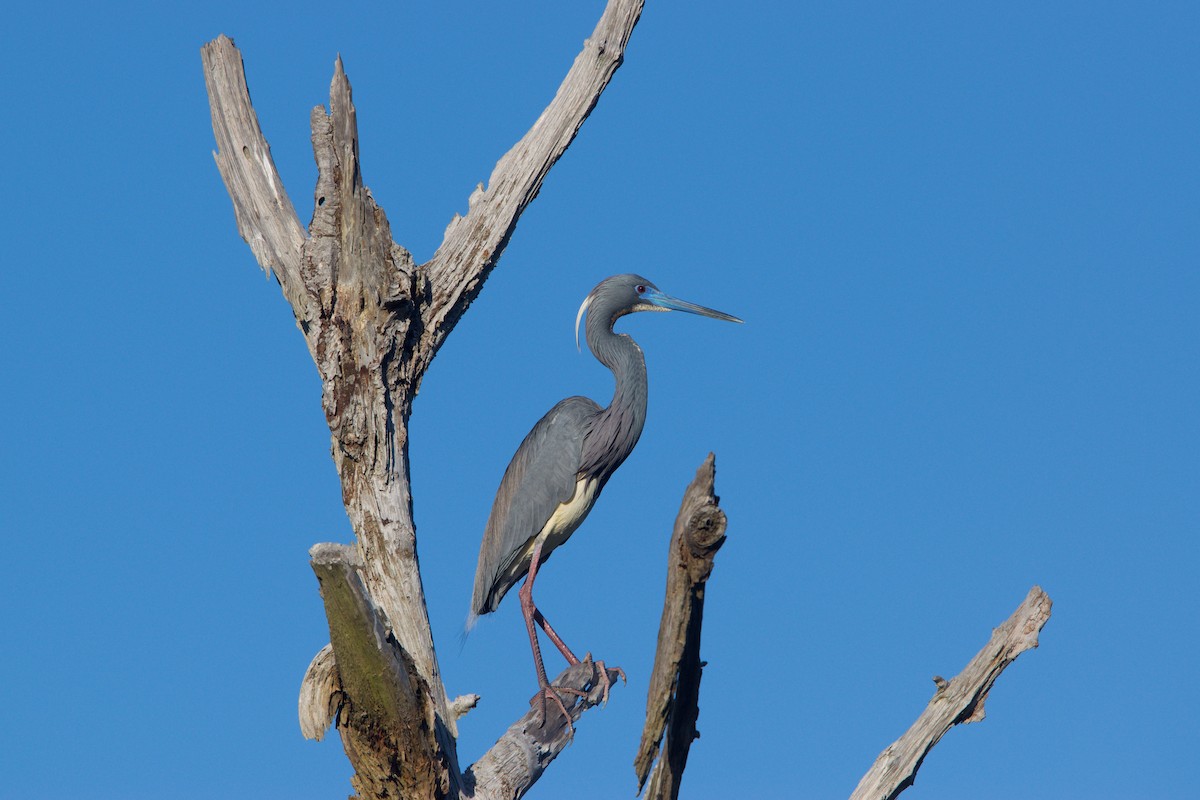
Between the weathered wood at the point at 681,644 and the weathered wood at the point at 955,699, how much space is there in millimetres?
1079

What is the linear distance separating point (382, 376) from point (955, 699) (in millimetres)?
2957

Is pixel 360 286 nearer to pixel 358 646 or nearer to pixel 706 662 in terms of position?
pixel 358 646

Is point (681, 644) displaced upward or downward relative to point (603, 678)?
downward

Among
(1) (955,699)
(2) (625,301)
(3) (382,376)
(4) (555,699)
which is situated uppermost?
(2) (625,301)

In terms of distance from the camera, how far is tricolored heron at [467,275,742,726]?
6809 millimetres

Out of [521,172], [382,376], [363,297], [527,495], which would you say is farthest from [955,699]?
[521,172]

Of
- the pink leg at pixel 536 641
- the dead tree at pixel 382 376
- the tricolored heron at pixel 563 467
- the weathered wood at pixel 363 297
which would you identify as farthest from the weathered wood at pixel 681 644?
the tricolored heron at pixel 563 467

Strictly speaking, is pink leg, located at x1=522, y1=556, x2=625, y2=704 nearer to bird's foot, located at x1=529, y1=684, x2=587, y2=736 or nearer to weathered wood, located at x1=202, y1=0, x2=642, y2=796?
bird's foot, located at x1=529, y1=684, x2=587, y2=736

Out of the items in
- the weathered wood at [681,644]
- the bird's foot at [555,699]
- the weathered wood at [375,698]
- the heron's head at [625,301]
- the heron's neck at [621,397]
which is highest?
the heron's head at [625,301]

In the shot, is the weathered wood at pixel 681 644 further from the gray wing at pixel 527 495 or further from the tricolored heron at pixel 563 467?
the gray wing at pixel 527 495

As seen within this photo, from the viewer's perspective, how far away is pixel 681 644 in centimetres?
407

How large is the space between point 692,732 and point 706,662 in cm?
35

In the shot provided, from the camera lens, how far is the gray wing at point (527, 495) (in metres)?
6.80

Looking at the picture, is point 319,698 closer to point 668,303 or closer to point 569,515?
point 569,515
